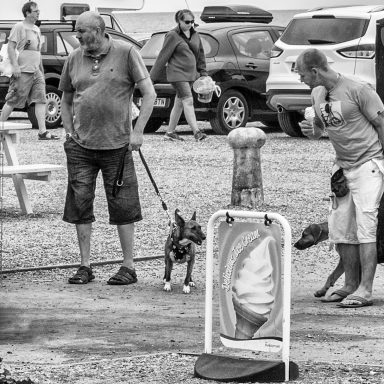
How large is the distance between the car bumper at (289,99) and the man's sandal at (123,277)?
10.2m

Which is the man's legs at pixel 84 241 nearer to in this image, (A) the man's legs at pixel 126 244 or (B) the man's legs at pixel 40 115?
(A) the man's legs at pixel 126 244

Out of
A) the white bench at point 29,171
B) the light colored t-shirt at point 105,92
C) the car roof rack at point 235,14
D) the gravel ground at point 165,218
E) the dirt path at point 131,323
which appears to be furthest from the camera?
the car roof rack at point 235,14

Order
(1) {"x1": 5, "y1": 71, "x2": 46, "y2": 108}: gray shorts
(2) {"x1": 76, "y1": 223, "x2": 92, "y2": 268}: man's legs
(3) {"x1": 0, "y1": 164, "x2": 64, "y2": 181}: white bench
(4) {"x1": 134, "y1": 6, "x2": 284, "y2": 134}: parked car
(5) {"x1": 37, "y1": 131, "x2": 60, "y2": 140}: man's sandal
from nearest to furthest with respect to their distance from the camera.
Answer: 1. (2) {"x1": 76, "y1": 223, "x2": 92, "y2": 268}: man's legs
2. (3) {"x1": 0, "y1": 164, "x2": 64, "y2": 181}: white bench
3. (1) {"x1": 5, "y1": 71, "x2": 46, "y2": 108}: gray shorts
4. (5) {"x1": 37, "y1": 131, "x2": 60, "y2": 140}: man's sandal
5. (4) {"x1": 134, "y1": 6, "x2": 284, "y2": 134}: parked car

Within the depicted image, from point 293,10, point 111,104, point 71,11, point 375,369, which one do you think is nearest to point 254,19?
point 293,10

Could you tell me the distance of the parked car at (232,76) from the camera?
21.0 metres

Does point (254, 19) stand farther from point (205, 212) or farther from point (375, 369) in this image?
point (375, 369)

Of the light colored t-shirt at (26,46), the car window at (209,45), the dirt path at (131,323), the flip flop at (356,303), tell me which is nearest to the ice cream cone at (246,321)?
the dirt path at (131,323)

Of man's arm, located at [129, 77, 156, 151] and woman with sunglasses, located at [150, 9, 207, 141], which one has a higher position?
man's arm, located at [129, 77, 156, 151]

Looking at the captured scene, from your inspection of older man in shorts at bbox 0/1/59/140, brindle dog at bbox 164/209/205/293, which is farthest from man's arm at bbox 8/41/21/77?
brindle dog at bbox 164/209/205/293

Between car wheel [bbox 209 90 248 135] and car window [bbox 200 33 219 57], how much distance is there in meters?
0.66

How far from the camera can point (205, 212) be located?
519 inches

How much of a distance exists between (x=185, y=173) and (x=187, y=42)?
11.7ft

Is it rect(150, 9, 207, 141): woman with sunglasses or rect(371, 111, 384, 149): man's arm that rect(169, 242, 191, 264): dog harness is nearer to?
rect(371, 111, 384, 149): man's arm

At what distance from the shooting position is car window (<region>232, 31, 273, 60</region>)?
21.6 meters
